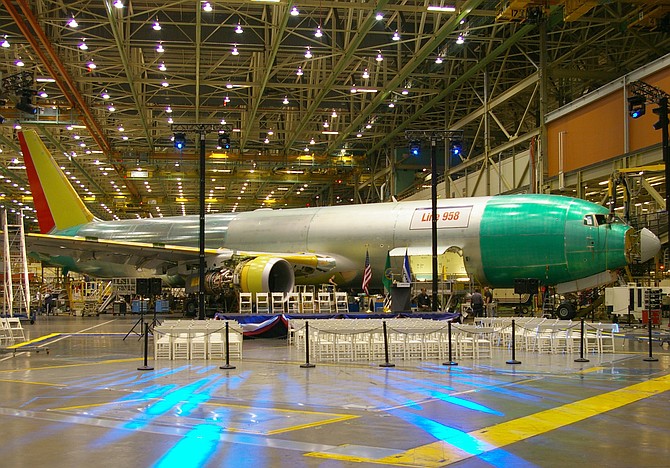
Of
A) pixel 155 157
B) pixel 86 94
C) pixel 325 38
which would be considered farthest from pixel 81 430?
pixel 155 157

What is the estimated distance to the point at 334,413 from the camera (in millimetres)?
8109

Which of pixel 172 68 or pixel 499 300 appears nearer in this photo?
pixel 499 300

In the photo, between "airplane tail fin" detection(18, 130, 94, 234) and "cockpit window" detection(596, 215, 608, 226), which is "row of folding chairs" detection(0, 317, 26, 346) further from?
"cockpit window" detection(596, 215, 608, 226)

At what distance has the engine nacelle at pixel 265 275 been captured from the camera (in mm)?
22703

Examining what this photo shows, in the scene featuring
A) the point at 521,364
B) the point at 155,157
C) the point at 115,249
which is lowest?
the point at 521,364

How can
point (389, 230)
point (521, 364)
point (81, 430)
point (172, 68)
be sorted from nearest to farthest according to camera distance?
point (81, 430) < point (521, 364) < point (389, 230) < point (172, 68)

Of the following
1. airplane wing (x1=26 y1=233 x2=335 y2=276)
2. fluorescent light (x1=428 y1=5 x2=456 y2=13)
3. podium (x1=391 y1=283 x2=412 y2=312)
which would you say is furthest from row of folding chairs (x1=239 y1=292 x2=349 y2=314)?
fluorescent light (x1=428 y1=5 x2=456 y2=13)

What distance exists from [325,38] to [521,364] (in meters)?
19.3

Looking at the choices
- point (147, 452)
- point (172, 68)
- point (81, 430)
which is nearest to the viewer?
point (147, 452)

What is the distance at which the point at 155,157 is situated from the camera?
44.8 metres

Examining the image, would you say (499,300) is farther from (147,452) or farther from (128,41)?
(147,452)

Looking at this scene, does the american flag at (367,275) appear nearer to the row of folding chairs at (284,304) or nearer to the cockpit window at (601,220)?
the row of folding chairs at (284,304)

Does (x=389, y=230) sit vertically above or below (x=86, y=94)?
below

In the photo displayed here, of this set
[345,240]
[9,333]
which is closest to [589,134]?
[345,240]
